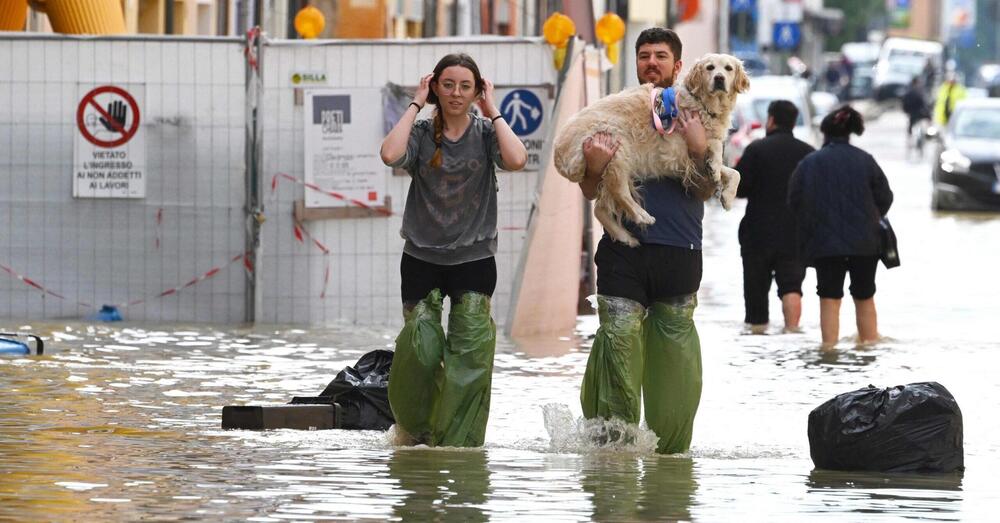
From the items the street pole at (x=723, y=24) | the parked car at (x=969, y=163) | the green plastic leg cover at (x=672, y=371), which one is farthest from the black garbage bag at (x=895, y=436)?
the street pole at (x=723, y=24)

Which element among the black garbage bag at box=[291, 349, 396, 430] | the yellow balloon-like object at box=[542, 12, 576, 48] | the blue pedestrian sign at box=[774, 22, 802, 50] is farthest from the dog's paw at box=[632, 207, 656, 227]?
the blue pedestrian sign at box=[774, 22, 802, 50]

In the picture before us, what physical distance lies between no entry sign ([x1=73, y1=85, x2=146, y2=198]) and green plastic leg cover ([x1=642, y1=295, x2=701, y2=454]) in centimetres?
756

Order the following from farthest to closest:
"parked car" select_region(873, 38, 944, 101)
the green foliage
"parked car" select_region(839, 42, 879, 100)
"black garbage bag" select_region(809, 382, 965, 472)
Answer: the green foliage, "parked car" select_region(839, 42, 879, 100), "parked car" select_region(873, 38, 944, 101), "black garbage bag" select_region(809, 382, 965, 472)

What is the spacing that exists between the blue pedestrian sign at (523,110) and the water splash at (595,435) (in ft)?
20.6

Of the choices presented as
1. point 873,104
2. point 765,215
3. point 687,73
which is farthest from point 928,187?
point 873,104

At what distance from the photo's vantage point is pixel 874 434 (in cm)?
932

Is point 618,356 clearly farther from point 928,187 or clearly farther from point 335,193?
point 928,187

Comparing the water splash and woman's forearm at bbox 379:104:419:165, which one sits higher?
woman's forearm at bbox 379:104:419:165

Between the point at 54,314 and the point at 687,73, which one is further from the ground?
the point at 687,73

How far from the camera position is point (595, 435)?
9.56 metres

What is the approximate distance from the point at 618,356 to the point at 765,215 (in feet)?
25.0

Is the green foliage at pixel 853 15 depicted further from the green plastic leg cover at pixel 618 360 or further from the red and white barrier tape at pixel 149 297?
the green plastic leg cover at pixel 618 360

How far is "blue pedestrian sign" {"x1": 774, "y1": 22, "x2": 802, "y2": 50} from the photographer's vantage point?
229ft

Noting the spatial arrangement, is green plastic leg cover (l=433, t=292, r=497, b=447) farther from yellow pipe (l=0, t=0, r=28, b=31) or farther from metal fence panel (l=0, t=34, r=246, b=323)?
yellow pipe (l=0, t=0, r=28, b=31)
